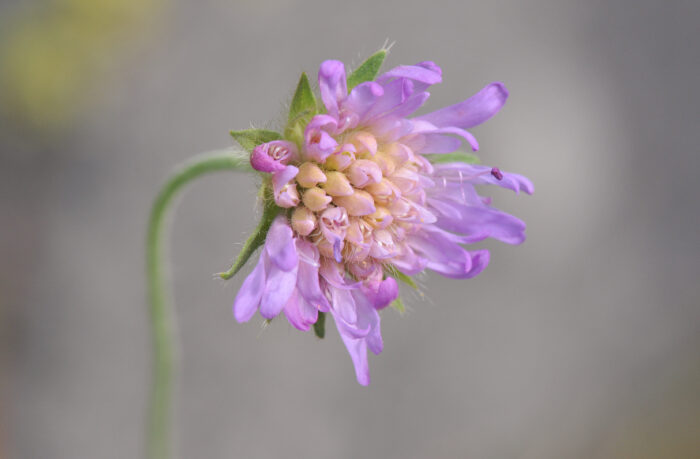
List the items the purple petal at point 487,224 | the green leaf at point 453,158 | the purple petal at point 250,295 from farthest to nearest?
1. the green leaf at point 453,158
2. the purple petal at point 487,224
3. the purple petal at point 250,295

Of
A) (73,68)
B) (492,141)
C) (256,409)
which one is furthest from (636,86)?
(73,68)

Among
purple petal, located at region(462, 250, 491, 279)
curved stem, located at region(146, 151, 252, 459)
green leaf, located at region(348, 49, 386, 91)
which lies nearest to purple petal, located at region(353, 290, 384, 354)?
purple petal, located at region(462, 250, 491, 279)

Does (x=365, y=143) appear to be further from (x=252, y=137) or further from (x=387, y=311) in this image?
(x=387, y=311)

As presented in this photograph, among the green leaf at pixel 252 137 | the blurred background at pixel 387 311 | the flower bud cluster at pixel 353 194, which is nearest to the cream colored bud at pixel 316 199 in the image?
the flower bud cluster at pixel 353 194

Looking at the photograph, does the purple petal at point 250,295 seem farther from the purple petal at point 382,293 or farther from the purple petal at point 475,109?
the purple petal at point 475,109

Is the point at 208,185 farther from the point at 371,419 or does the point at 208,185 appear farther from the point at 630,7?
the point at 630,7

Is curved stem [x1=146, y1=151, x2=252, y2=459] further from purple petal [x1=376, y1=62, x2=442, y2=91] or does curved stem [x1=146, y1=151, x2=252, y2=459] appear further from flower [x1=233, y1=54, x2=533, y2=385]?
purple petal [x1=376, y1=62, x2=442, y2=91]
